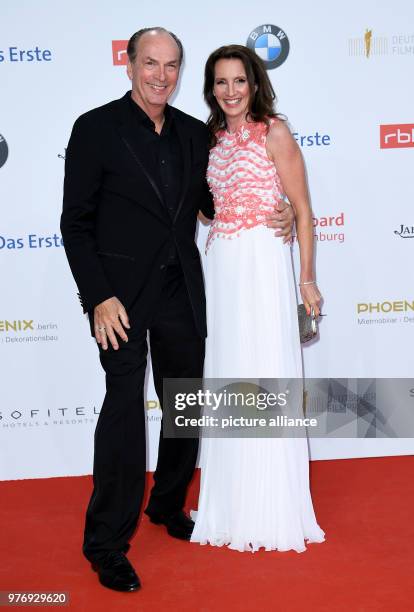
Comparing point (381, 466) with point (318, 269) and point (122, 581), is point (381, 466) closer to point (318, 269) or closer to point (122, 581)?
point (318, 269)

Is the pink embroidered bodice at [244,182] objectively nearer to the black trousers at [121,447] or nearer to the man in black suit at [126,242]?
the man in black suit at [126,242]

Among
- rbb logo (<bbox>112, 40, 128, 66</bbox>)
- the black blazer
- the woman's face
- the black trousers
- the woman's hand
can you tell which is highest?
rbb logo (<bbox>112, 40, 128, 66</bbox>)

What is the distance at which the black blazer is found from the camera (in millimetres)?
2467

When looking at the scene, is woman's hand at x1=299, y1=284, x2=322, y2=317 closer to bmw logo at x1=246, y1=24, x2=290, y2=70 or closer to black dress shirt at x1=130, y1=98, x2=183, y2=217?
black dress shirt at x1=130, y1=98, x2=183, y2=217

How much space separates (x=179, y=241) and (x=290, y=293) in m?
0.46

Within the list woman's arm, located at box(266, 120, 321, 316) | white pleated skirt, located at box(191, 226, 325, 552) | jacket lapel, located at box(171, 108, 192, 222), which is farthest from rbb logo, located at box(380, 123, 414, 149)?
jacket lapel, located at box(171, 108, 192, 222)

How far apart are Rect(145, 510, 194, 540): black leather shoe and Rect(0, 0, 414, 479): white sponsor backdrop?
856 mm

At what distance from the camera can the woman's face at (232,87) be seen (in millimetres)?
2641

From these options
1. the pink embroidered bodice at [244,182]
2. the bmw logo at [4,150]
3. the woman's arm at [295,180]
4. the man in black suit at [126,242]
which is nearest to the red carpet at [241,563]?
the man in black suit at [126,242]

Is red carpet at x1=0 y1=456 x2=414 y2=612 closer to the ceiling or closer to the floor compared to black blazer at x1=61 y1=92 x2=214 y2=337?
closer to the floor

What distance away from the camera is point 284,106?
3.59m

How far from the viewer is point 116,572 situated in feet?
8.08

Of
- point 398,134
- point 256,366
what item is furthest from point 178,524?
point 398,134

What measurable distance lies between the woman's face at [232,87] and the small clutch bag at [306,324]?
2.42ft
